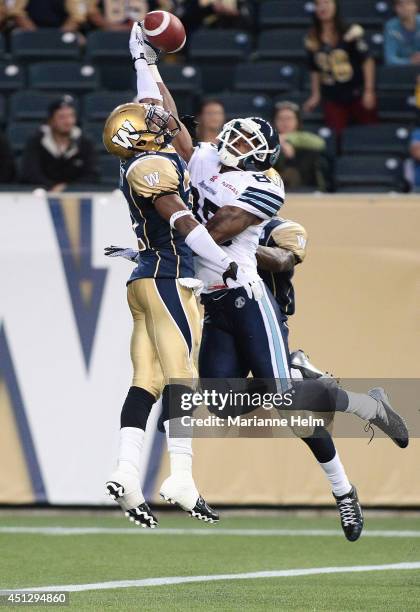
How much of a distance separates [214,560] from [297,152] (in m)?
3.92

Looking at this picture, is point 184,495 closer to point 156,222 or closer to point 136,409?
point 136,409

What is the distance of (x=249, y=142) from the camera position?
7.02 meters

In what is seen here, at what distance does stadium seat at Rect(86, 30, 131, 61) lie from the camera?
13.2 metres

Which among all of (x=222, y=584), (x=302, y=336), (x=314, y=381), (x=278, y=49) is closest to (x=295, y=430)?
(x=314, y=381)

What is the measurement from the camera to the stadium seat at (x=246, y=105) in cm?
1245

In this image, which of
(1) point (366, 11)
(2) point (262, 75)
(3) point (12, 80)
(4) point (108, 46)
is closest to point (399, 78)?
(1) point (366, 11)

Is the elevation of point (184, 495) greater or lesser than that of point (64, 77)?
lesser

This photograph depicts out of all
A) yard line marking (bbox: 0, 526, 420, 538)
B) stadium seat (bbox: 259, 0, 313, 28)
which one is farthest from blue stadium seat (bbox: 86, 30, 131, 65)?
yard line marking (bbox: 0, 526, 420, 538)

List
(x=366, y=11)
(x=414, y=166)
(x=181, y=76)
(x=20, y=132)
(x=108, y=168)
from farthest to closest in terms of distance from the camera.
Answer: (x=366, y=11)
(x=181, y=76)
(x=20, y=132)
(x=108, y=168)
(x=414, y=166)

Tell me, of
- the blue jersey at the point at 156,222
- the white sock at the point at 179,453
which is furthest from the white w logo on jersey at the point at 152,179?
the white sock at the point at 179,453

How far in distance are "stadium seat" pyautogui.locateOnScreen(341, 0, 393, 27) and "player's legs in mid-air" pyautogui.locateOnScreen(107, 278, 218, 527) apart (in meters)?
7.61

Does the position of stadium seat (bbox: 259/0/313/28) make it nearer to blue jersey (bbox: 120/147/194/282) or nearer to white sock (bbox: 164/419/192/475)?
blue jersey (bbox: 120/147/194/282)

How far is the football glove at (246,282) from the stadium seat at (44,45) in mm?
6871

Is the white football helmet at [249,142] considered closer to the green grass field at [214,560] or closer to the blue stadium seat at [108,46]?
the green grass field at [214,560]
